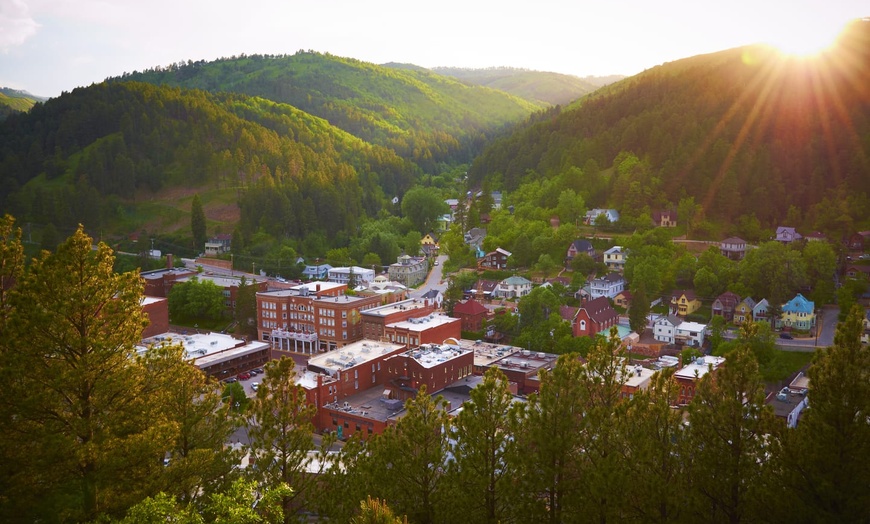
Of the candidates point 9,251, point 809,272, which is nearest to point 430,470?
point 9,251

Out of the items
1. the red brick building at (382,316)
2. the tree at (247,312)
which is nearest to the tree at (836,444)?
the red brick building at (382,316)

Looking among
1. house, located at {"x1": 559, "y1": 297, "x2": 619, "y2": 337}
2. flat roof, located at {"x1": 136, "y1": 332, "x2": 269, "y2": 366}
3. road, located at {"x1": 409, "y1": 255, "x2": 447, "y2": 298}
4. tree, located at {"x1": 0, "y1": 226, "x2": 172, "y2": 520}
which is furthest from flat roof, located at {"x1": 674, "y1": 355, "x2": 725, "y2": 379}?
tree, located at {"x1": 0, "y1": 226, "x2": 172, "y2": 520}

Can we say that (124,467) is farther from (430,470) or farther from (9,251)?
(430,470)

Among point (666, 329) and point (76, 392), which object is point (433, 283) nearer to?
point (666, 329)

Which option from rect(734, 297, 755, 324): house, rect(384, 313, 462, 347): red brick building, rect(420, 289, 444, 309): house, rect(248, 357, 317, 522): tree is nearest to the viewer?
rect(248, 357, 317, 522): tree

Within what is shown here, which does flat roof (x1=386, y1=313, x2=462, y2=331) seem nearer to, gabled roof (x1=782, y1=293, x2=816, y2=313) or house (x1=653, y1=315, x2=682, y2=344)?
house (x1=653, y1=315, x2=682, y2=344)

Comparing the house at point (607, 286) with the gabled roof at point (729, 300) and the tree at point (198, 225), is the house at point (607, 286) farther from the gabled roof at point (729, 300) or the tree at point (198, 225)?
the tree at point (198, 225)
